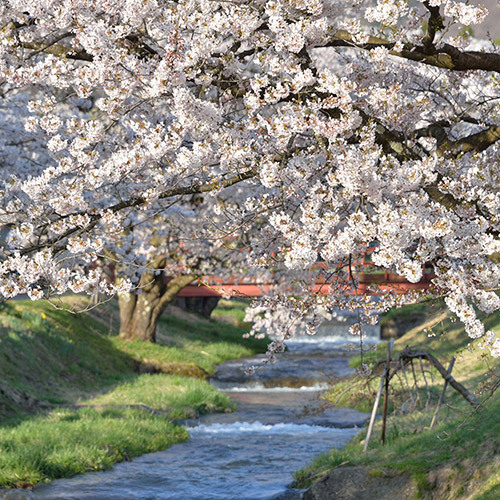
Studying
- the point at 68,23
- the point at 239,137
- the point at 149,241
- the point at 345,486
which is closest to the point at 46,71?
the point at 68,23

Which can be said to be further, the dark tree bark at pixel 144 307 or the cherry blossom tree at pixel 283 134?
the dark tree bark at pixel 144 307

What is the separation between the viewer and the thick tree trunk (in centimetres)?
2580

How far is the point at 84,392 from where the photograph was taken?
66.5ft

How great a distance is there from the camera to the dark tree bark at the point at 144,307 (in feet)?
84.5

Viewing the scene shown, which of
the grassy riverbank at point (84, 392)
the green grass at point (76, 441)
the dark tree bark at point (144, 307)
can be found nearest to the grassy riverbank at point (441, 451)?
the green grass at point (76, 441)

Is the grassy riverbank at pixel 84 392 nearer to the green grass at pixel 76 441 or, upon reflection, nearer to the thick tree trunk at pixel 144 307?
the green grass at pixel 76 441

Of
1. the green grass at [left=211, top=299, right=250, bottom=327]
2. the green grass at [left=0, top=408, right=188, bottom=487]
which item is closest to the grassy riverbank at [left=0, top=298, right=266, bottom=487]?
the green grass at [left=0, top=408, right=188, bottom=487]

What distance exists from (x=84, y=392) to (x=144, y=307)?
20.7ft

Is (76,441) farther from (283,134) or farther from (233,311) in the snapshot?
(233,311)

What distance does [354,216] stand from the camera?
625cm

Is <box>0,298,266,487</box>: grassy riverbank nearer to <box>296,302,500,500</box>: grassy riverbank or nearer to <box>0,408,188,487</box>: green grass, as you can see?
<box>0,408,188,487</box>: green grass

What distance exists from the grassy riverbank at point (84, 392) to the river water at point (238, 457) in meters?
0.43

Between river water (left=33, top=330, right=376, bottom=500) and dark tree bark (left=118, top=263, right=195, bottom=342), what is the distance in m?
4.24

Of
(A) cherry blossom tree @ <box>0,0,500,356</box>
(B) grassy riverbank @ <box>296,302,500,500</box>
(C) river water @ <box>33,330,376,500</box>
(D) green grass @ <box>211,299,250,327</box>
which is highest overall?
(A) cherry blossom tree @ <box>0,0,500,356</box>
